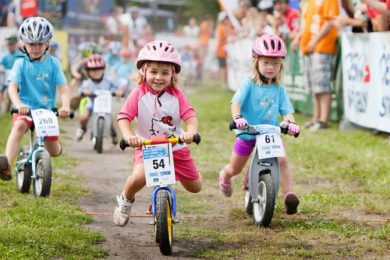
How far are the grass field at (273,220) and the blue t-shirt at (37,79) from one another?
0.93 meters

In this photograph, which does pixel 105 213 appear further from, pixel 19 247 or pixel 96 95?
pixel 96 95

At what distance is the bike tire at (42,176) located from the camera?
385 inches

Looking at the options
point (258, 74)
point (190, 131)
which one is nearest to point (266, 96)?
point (258, 74)

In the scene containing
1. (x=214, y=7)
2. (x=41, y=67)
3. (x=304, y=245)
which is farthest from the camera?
(x=214, y=7)

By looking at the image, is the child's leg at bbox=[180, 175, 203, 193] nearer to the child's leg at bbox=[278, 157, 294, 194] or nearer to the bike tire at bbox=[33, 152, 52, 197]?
the child's leg at bbox=[278, 157, 294, 194]

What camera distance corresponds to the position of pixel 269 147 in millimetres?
8500

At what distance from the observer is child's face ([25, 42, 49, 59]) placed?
10109 mm

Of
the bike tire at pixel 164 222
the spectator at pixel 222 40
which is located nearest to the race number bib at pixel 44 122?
the bike tire at pixel 164 222

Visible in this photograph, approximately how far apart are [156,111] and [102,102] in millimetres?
7073

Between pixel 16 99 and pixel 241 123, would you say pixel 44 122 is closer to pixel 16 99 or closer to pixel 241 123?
pixel 16 99

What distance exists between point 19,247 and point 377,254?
8.40 ft

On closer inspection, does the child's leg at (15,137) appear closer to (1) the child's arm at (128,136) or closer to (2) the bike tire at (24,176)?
(2) the bike tire at (24,176)

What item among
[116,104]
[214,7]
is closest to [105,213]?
[116,104]

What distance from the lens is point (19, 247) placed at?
24.0ft
